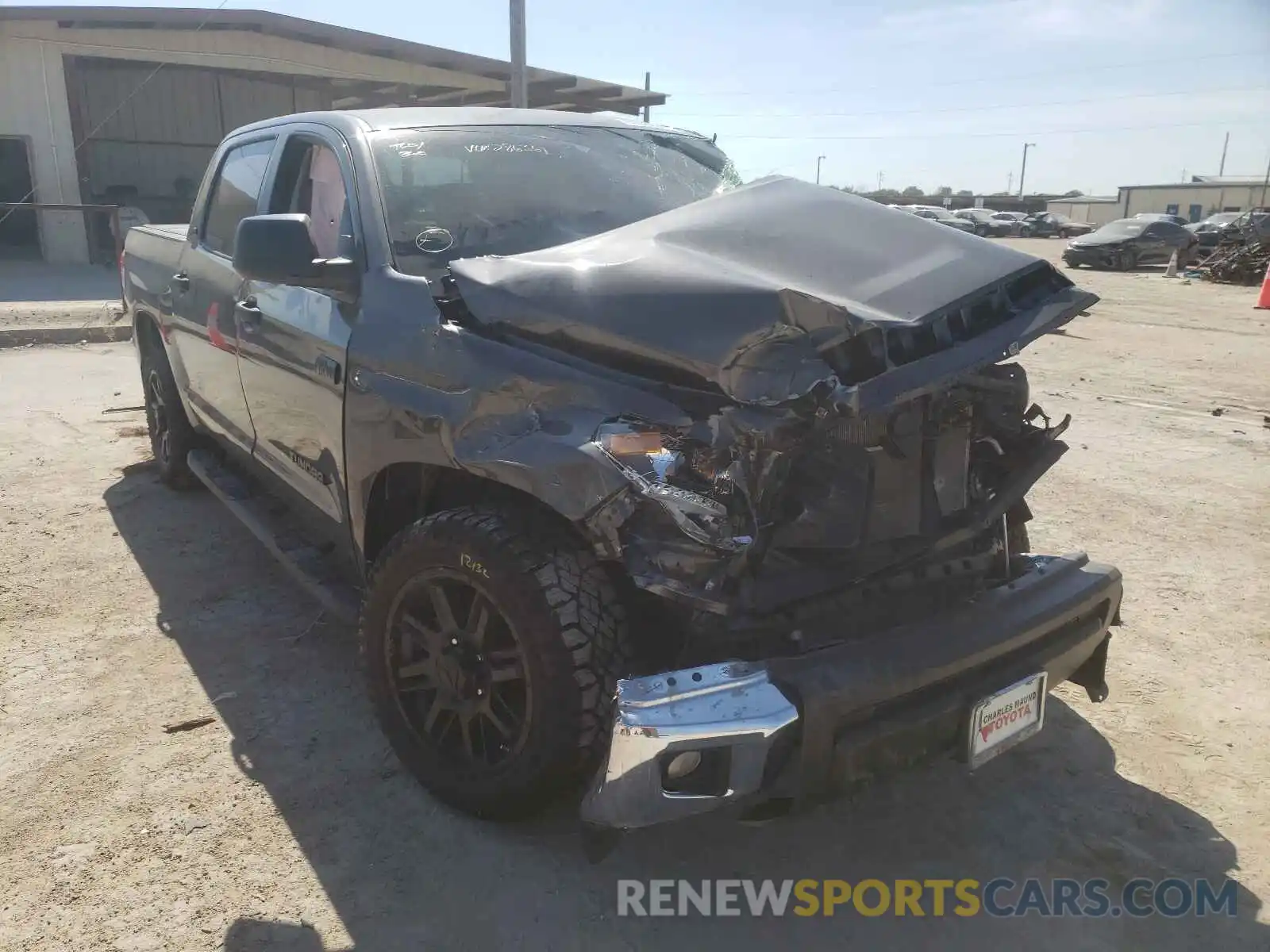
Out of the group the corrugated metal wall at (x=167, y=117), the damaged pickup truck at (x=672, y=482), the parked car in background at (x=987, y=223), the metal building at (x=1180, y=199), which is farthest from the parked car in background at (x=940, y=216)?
the metal building at (x=1180, y=199)

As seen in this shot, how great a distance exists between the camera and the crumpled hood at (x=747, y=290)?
213 cm

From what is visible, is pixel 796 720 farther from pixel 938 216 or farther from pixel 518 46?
pixel 938 216

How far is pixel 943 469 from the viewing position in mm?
2447

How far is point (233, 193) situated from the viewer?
13.7 feet

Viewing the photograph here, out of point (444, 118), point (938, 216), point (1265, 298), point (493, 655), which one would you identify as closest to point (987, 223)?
point (938, 216)

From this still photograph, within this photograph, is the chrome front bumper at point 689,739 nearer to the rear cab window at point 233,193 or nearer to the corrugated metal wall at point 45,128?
the rear cab window at point 233,193

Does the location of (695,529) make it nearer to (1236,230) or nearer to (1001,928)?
(1001,928)

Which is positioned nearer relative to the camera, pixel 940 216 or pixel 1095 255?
pixel 1095 255

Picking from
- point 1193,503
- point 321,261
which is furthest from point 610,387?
point 1193,503

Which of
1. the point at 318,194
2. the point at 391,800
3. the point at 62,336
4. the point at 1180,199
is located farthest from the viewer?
the point at 1180,199

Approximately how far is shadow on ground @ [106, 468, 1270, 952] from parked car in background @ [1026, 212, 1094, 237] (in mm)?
45675

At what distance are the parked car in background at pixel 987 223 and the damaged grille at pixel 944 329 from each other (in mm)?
40413

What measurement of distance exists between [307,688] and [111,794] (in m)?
0.71

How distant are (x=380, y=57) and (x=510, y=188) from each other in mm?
19473
